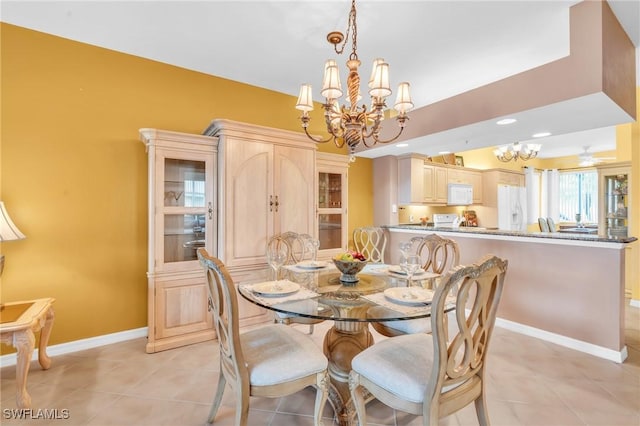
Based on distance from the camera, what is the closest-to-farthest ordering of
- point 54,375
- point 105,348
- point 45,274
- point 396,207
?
point 54,375 < point 45,274 < point 105,348 < point 396,207

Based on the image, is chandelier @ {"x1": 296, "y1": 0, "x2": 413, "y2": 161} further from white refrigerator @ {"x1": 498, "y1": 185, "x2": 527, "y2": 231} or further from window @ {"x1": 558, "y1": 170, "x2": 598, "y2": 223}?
window @ {"x1": 558, "y1": 170, "x2": 598, "y2": 223}

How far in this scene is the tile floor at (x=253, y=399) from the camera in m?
1.84

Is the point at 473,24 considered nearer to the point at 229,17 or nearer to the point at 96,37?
the point at 229,17

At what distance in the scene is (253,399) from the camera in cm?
204

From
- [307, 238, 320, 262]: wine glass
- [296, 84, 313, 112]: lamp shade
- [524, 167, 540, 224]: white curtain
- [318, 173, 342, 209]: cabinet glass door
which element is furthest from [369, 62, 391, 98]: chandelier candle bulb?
[524, 167, 540, 224]: white curtain

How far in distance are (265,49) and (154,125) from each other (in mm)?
1348

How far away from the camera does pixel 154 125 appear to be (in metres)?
3.04

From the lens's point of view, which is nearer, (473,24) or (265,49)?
(473,24)

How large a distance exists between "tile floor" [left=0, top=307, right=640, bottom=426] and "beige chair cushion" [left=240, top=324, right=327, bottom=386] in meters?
0.52

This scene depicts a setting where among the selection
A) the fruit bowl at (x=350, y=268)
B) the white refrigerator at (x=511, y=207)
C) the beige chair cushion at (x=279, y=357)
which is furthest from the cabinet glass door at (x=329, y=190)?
the white refrigerator at (x=511, y=207)

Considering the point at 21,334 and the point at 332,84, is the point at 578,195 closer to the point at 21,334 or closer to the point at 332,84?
the point at 332,84

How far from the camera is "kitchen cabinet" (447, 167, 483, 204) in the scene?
566 cm

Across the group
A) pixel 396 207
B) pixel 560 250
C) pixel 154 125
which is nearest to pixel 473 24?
A: pixel 560 250

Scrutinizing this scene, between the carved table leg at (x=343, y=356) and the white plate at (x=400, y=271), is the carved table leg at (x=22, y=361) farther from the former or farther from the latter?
the white plate at (x=400, y=271)
